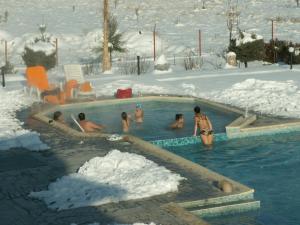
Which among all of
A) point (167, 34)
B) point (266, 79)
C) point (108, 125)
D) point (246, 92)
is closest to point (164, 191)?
point (108, 125)

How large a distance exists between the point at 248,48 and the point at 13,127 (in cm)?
1347

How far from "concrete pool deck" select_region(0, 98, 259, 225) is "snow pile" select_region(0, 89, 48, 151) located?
0.49 meters

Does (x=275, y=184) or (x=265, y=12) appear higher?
(x=265, y=12)

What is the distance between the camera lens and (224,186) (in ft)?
26.4

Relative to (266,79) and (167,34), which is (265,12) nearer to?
(167,34)

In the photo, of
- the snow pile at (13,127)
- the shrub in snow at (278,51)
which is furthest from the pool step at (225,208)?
the shrub in snow at (278,51)

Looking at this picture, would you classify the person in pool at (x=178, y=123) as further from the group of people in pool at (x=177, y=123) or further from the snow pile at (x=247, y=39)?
the snow pile at (x=247, y=39)

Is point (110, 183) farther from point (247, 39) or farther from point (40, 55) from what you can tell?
point (247, 39)

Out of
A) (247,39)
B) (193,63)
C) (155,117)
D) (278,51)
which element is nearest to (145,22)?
(193,63)

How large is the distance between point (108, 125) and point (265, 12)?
97.1ft

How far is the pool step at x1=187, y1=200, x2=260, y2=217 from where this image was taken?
25.0ft

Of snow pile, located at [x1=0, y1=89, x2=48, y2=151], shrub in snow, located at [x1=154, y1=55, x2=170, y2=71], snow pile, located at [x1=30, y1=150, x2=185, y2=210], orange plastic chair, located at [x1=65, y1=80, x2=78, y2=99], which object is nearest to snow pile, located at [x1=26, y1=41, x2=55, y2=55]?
shrub in snow, located at [x1=154, y1=55, x2=170, y2=71]

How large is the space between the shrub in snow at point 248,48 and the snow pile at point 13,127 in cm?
1003

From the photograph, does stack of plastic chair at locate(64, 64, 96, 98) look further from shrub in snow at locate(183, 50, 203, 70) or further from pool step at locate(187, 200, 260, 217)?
pool step at locate(187, 200, 260, 217)
